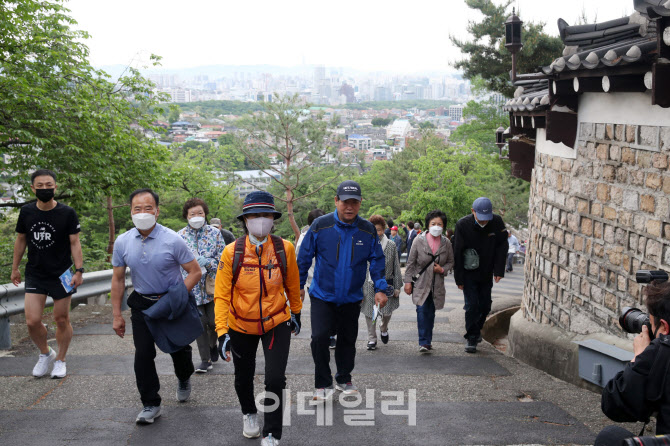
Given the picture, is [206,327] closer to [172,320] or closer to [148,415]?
[172,320]

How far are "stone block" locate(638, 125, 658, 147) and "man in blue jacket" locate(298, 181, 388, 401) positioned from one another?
229cm

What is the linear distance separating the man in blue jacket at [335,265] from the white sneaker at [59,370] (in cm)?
237

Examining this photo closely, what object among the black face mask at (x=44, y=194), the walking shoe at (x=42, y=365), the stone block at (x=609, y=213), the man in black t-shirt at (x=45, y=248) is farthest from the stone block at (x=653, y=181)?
the walking shoe at (x=42, y=365)

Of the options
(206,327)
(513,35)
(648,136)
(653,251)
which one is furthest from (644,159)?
(513,35)

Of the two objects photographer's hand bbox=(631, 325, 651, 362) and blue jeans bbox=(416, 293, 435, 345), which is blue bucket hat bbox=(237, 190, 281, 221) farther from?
blue jeans bbox=(416, 293, 435, 345)

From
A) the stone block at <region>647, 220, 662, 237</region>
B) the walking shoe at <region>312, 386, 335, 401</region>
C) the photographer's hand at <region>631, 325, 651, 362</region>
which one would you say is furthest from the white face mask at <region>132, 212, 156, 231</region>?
the stone block at <region>647, 220, 662, 237</region>

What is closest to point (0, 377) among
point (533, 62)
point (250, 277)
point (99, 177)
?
point (250, 277)

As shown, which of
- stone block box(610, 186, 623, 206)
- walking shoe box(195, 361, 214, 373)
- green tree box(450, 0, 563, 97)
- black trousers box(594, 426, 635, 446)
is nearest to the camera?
black trousers box(594, 426, 635, 446)

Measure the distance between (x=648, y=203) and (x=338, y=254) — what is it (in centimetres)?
251

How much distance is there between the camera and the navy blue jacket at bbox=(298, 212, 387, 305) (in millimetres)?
5078

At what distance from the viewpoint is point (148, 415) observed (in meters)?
4.67

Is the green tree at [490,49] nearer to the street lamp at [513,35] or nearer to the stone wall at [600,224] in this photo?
the street lamp at [513,35]

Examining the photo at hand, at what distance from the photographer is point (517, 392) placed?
5.62 meters

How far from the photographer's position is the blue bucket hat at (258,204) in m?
4.36
